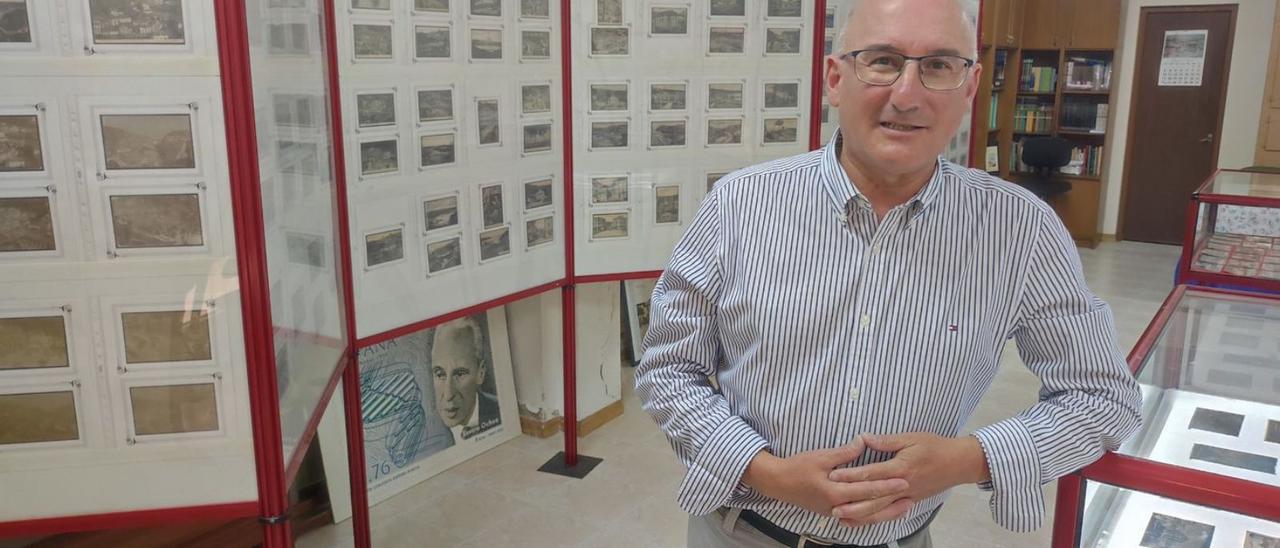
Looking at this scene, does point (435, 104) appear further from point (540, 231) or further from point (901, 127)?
point (901, 127)

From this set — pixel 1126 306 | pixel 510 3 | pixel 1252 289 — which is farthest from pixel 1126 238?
pixel 510 3

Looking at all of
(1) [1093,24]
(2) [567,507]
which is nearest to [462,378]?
(2) [567,507]

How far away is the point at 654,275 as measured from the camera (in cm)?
356

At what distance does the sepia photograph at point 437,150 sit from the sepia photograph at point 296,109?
0.46m

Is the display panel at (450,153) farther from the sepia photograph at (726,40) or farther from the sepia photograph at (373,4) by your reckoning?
the sepia photograph at (726,40)

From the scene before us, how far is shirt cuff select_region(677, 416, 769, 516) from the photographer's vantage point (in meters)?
1.29

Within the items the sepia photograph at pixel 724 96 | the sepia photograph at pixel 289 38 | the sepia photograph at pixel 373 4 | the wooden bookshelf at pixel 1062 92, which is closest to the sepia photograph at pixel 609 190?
the sepia photograph at pixel 724 96

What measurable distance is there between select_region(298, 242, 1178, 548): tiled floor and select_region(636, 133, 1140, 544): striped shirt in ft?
6.01

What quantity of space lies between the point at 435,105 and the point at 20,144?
1.43 m

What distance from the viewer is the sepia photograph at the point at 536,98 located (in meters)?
3.15

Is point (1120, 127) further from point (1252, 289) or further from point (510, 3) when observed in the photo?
point (510, 3)

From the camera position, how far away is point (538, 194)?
328 cm

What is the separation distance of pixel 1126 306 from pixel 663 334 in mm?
5816

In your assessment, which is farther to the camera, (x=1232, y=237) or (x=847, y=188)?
(x=1232, y=237)
